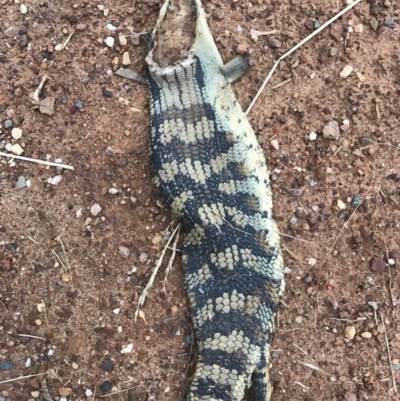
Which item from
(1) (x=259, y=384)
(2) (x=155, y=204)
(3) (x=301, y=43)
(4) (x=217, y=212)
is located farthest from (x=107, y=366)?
(3) (x=301, y=43)

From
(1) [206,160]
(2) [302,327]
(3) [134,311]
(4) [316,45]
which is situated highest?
(4) [316,45]

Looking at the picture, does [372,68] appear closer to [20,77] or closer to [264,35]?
[264,35]

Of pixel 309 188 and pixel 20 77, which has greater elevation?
pixel 20 77

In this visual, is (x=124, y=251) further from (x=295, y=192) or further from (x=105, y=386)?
(x=295, y=192)

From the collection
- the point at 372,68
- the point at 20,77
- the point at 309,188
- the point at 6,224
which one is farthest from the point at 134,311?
the point at 372,68

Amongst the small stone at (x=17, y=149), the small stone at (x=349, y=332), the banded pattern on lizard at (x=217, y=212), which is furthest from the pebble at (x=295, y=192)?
the small stone at (x=17, y=149)

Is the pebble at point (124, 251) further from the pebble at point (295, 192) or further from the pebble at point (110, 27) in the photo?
the pebble at point (110, 27)

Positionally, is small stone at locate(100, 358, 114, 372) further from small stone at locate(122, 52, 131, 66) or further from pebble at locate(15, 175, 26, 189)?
small stone at locate(122, 52, 131, 66)
